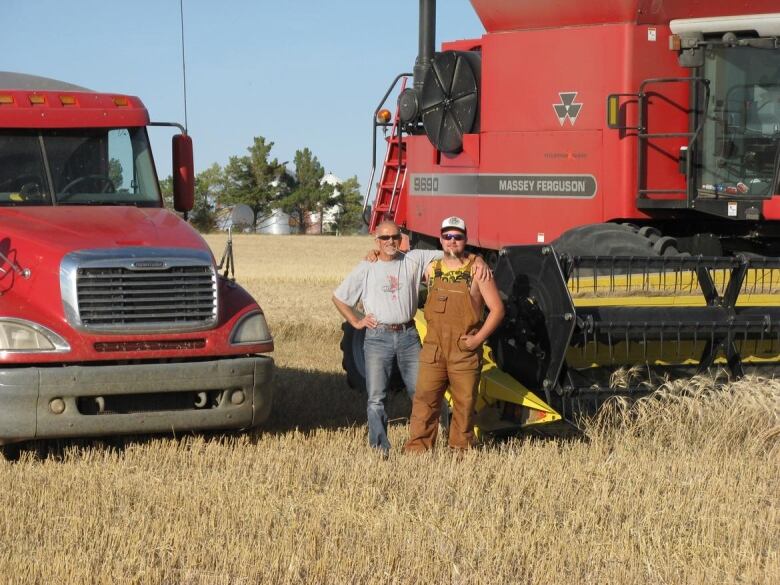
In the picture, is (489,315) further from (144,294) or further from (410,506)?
(144,294)

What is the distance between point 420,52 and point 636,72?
9.40ft

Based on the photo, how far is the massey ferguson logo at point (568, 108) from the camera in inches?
434

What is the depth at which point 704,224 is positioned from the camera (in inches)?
429

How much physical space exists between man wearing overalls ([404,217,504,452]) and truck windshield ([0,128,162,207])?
2.26m

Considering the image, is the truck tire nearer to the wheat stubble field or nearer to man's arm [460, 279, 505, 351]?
the wheat stubble field

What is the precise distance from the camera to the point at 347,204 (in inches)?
3263

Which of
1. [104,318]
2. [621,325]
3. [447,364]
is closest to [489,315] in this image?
[447,364]

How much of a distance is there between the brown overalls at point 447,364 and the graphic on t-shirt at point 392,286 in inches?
9.6

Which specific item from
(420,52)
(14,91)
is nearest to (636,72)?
(420,52)

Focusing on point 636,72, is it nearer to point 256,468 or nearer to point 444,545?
point 256,468

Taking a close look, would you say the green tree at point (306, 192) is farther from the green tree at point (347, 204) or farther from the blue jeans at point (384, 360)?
the blue jeans at point (384, 360)

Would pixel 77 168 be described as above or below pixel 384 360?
above

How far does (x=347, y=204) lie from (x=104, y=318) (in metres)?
75.7

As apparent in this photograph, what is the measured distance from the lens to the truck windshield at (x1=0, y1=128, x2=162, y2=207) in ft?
27.6
